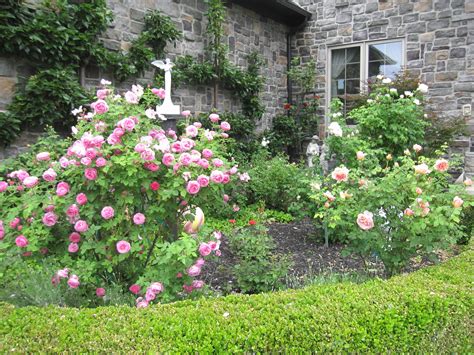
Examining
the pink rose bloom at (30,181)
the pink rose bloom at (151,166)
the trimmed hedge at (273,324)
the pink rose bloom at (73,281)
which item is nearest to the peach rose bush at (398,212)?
the trimmed hedge at (273,324)

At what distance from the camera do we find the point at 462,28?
7.88 meters

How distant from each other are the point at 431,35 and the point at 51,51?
21.8 ft

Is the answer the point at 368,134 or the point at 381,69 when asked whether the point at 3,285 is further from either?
the point at 381,69

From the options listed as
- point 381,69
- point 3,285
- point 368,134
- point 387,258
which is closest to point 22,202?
point 3,285

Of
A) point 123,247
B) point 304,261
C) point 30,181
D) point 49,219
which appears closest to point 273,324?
point 123,247

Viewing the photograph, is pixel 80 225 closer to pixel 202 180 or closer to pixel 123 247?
pixel 123 247

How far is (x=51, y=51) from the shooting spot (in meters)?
5.16

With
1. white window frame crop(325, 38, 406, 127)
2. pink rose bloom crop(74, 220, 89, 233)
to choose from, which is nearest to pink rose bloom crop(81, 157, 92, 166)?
pink rose bloom crop(74, 220, 89, 233)

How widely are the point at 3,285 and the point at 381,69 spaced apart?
8028 mm

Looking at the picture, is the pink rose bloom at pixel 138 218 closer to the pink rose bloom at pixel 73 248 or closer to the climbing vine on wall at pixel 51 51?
the pink rose bloom at pixel 73 248

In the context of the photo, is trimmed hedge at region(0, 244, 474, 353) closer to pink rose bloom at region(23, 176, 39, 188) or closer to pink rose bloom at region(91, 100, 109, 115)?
pink rose bloom at region(23, 176, 39, 188)

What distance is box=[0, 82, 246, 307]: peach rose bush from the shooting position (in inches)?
97.1

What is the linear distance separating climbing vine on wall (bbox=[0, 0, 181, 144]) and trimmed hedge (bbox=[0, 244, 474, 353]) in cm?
338

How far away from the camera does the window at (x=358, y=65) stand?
28.5ft
